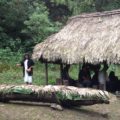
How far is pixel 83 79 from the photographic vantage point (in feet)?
59.3

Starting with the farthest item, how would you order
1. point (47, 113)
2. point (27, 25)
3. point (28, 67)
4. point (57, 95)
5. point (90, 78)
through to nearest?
point (27, 25) < point (90, 78) < point (28, 67) < point (57, 95) < point (47, 113)

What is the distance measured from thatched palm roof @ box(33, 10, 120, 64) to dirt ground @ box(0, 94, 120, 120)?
141 inches

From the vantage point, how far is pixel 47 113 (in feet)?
40.3

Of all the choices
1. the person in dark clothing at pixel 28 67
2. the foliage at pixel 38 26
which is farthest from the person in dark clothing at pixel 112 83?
the foliage at pixel 38 26

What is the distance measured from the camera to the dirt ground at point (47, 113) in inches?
471

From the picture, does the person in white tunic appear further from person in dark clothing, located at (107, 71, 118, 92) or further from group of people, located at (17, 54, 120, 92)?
person in dark clothing, located at (107, 71, 118, 92)

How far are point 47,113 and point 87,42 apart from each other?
621 cm

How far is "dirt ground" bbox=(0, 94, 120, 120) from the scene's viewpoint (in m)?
12.0

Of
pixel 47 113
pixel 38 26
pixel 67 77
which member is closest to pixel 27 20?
pixel 38 26

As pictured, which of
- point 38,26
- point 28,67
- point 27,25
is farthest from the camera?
point 27,25

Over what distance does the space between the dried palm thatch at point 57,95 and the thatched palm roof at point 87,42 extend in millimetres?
3967

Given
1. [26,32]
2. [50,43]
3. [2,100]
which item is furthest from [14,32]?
[2,100]

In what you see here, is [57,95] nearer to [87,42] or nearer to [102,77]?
[102,77]

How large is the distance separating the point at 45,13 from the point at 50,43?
34.9 feet
